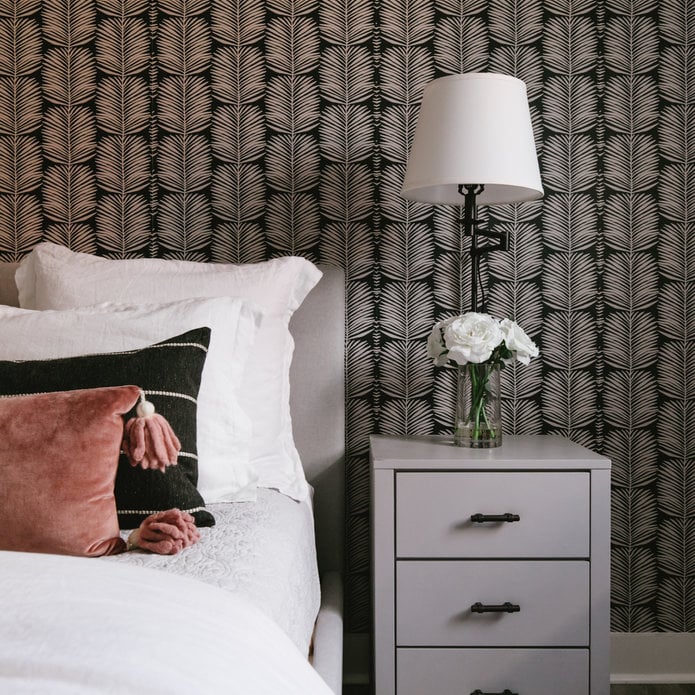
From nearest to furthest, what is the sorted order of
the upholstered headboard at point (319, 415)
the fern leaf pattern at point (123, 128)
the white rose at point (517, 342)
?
1. the white rose at point (517, 342)
2. the upholstered headboard at point (319, 415)
3. the fern leaf pattern at point (123, 128)

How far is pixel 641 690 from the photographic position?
2020mm

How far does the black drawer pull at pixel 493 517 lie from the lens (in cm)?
164

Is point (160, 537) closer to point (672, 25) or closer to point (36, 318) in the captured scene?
point (36, 318)

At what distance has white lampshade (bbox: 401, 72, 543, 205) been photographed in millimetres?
1683

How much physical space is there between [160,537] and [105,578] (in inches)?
13.9

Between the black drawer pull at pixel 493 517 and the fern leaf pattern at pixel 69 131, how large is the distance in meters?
1.30

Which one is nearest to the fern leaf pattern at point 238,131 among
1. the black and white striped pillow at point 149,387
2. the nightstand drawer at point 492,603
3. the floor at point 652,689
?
the black and white striped pillow at point 149,387

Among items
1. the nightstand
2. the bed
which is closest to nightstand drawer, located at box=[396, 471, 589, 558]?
the nightstand

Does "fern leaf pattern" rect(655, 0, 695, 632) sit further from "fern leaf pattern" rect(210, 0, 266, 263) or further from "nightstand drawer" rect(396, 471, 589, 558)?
"fern leaf pattern" rect(210, 0, 266, 263)

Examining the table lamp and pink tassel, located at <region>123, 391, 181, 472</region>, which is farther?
the table lamp

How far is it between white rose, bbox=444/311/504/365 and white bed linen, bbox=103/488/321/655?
1.70 ft

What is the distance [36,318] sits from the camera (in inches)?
58.9

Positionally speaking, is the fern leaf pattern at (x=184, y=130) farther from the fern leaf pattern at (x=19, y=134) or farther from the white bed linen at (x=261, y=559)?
the white bed linen at (x=261, y=559)

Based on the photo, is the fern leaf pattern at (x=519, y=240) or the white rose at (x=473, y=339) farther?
the fern leaf pattern at (x=519, y=240)
